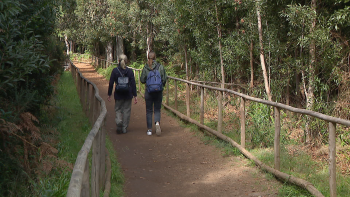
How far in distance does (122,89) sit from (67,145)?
2.05 meters

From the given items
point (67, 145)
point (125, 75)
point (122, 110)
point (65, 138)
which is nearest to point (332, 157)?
point (67, 145)

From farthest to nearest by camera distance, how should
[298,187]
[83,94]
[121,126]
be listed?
[83,94] → [121,126] → [298,187]

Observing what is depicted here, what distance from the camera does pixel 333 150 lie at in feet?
15.1

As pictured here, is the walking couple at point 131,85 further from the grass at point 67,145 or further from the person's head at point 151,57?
the grass at point 67,145

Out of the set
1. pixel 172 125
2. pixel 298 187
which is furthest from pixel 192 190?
pixel 172 125

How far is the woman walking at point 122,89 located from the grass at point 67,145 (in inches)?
32.7

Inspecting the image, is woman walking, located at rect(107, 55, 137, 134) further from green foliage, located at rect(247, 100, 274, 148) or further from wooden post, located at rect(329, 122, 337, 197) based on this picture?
wooden post, located at rect(329, 122, 337, 197)

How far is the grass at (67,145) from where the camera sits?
518cm

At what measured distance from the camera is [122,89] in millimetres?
9117

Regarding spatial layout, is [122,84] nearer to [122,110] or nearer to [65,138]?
[122,110]

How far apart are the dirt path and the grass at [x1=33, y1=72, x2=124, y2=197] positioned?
23cm

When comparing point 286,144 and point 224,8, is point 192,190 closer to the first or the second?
point 286,144

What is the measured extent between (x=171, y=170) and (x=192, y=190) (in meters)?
1.06

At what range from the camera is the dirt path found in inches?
231
